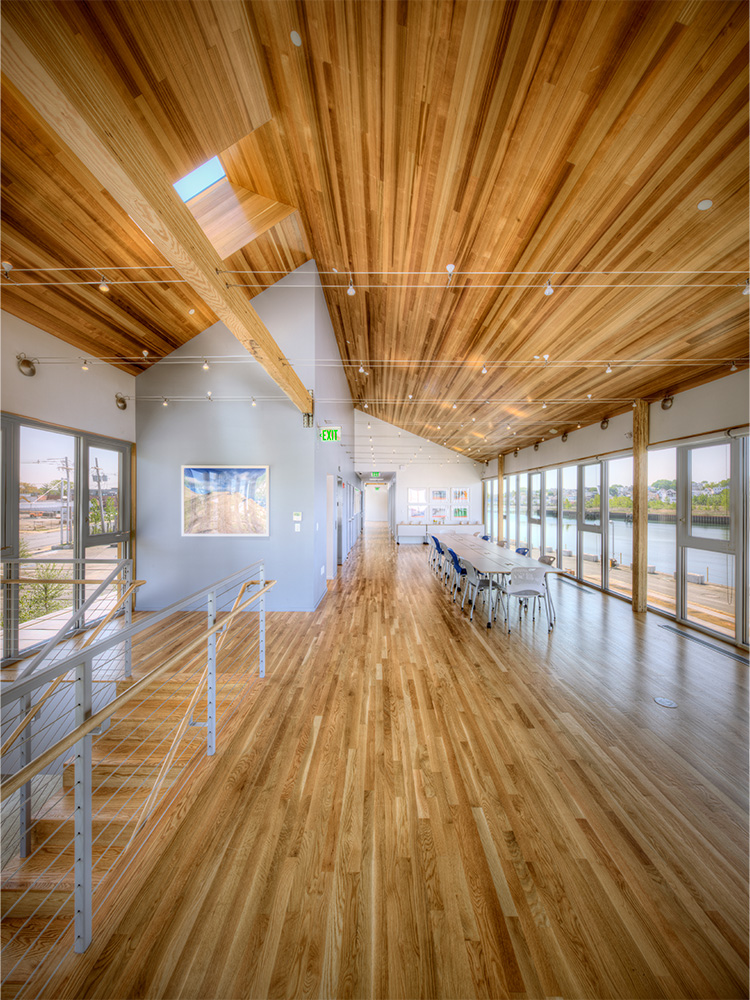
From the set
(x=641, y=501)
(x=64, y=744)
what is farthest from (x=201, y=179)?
(x=641, y=501)

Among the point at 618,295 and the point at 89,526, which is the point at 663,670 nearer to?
the point at 618,295

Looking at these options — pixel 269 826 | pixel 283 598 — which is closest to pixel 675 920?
pixel 269 826

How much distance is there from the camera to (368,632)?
4.88 m

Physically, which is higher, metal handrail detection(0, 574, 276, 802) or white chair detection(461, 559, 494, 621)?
metal handrail detection(0, 574, 276, 802)

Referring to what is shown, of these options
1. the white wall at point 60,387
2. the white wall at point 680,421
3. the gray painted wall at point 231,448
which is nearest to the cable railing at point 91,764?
the gray painted wall at point 231,448

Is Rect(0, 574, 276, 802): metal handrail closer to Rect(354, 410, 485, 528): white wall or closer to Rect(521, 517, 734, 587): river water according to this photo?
Rect(521, 517, 734, 587): river water

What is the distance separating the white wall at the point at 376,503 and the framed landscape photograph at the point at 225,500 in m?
16.3

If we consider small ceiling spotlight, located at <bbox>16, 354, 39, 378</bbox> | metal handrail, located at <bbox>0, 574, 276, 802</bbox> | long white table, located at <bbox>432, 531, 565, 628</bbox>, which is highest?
small ceiling spotlight, located at <bbox>16, 354, 39, 378</bbox>

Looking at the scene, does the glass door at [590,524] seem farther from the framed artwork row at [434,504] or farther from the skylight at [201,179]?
the skylight at [201,179]

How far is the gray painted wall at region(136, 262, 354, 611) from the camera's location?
5656 millimetres

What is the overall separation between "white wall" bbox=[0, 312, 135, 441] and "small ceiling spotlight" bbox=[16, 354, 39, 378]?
0.04 m

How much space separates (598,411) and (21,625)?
28.1 feet

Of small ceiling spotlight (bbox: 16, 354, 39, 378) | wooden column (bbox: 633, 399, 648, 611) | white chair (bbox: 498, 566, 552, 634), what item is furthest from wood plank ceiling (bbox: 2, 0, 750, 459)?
white chair (bbox: 498, 566, 552, 634)

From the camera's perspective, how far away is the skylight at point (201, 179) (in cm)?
412
